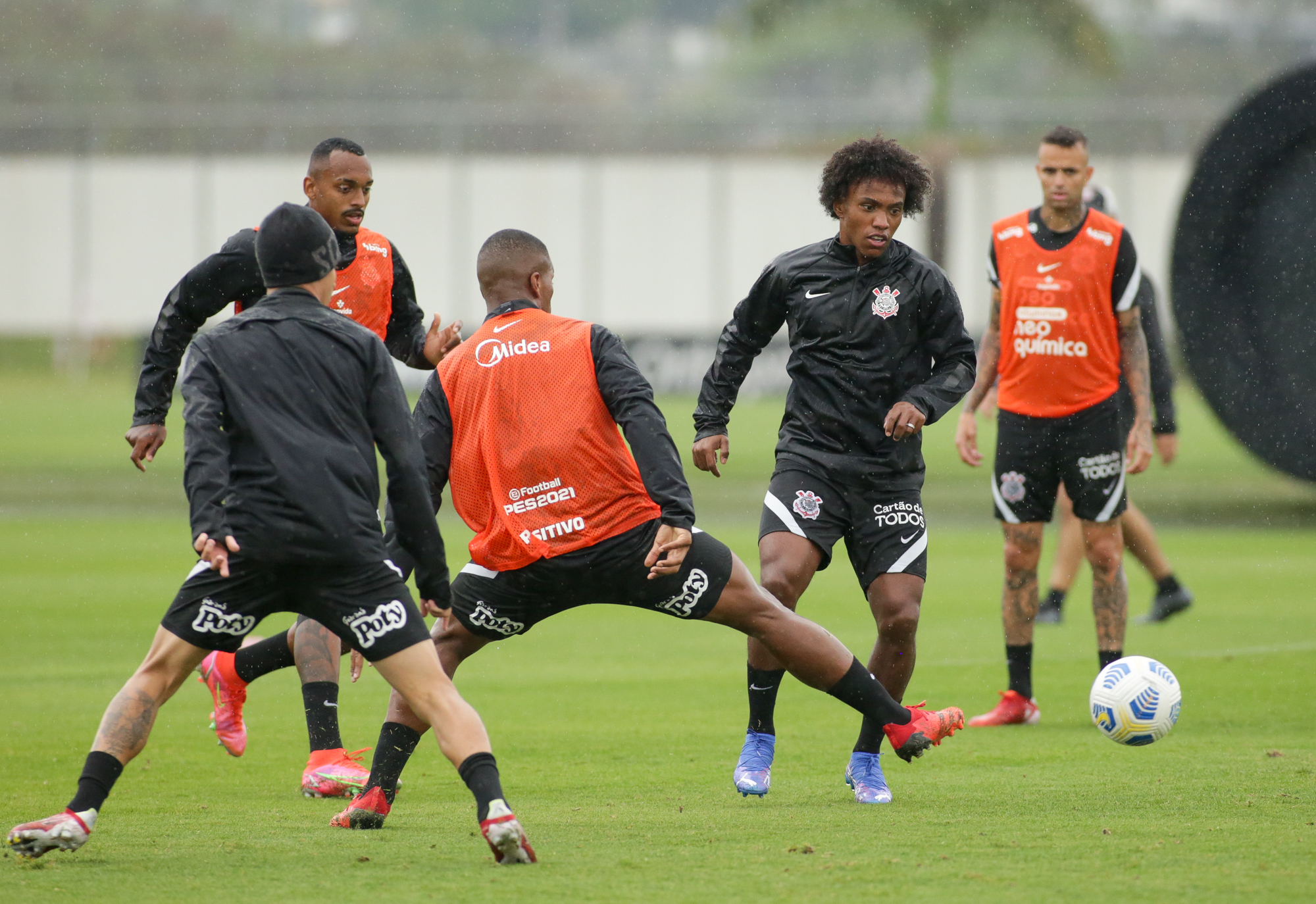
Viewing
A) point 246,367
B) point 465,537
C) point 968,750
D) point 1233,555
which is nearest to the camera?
point 246,367

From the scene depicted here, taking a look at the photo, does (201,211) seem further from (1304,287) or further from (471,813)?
(471,813)

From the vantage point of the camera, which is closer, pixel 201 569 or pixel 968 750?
pixel 201 569

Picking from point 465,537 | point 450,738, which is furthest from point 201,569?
point 465,537

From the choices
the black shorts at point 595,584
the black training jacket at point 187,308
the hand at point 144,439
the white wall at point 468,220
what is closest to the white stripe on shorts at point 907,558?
the black shorts at point 595,584

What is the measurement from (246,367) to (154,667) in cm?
101

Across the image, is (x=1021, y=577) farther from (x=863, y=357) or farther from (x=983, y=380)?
(x=863, y=357)

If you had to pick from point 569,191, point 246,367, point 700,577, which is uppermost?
point 569,191

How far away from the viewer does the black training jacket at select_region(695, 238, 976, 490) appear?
6543 millimetres

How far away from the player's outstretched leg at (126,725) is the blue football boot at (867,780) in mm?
2427

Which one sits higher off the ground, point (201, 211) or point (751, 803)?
point (201, 211)

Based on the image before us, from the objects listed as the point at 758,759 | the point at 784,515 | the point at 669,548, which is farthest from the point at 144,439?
the point at 758,759

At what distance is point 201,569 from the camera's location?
17.2 feet

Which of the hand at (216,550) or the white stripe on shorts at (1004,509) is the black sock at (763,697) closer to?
the white stripe on shorts at (1004,509)

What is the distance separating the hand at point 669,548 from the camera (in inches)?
216
